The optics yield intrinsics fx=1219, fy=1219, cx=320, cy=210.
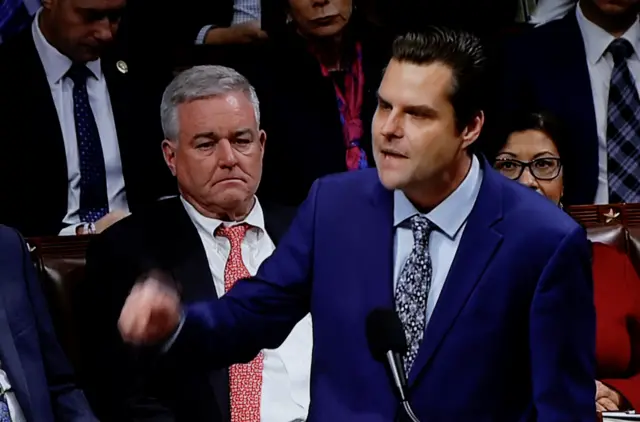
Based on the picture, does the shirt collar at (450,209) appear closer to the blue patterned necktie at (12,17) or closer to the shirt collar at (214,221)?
the shirt collar at (214,221)

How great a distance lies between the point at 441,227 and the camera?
1666 millimetres

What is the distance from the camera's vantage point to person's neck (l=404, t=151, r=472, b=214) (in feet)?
5.48

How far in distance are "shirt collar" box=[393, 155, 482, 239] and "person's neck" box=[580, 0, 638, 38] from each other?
142 cm

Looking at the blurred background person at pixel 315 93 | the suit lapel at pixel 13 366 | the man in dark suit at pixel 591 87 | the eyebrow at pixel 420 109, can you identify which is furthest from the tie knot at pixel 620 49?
the suit lapel at pixel 13 366

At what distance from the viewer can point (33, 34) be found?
2791mm

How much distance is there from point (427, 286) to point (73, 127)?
1.34 metres

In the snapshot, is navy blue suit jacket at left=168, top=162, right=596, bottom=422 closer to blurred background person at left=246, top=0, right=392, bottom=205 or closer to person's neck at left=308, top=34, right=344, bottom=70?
blurred background person at left=246, top=0, right=392, bottom=205

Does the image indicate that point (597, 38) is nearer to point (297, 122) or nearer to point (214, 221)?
point (297, 122)

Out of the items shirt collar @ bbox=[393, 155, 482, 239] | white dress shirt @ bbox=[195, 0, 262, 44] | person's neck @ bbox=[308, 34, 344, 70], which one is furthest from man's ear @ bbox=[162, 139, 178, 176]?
shirt collar @ bbox=[393, 155, 482, 239]

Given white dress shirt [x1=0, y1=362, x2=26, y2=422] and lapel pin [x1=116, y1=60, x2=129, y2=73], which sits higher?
lapel pin [x1=116, y1=60, x2=129, y2=73]

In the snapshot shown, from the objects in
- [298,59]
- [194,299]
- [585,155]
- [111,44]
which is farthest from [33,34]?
[585,155]

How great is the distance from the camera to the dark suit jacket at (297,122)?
2.80m

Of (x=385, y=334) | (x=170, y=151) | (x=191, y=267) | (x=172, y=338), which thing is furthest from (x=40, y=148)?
(x=385, y=334)

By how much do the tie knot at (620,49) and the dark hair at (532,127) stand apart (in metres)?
0.40
